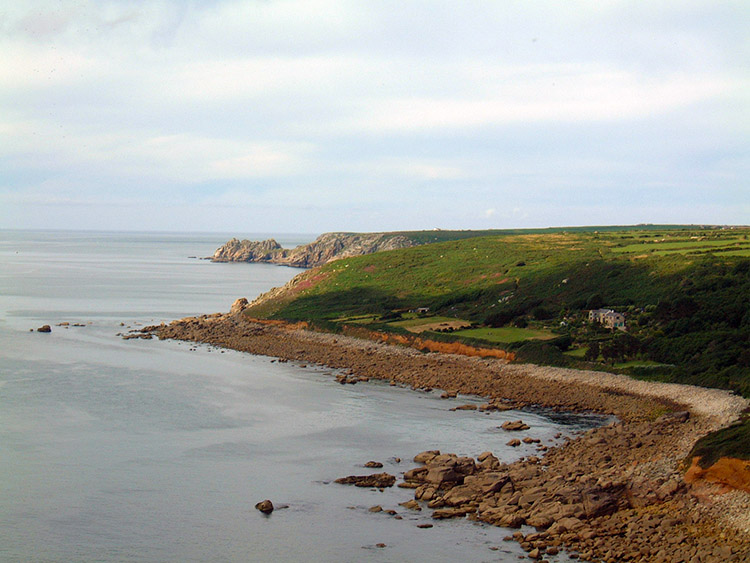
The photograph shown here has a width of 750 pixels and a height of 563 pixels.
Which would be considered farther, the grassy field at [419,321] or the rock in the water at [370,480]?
the grassy field at [419,321]

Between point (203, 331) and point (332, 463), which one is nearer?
point (332, 463)

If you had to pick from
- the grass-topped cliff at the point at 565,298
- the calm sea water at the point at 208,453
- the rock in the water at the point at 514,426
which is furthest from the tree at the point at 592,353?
the rock in the water at the point at 514,426

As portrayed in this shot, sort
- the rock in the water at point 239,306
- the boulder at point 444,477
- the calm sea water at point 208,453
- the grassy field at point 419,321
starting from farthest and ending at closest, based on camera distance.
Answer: the rock in the water at point 239,306, the grassy field at point 419,321, the boulder at point 444,477, the calm sea water at point 208,453

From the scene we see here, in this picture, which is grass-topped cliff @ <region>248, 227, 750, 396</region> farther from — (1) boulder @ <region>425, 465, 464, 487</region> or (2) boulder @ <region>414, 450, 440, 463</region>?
(1) boulder @ <region>425, 465, 464, 487</region>

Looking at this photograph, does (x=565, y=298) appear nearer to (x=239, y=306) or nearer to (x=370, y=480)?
(x=239, y=306)

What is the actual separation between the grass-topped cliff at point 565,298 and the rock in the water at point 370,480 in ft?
76.7

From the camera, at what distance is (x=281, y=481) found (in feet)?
106

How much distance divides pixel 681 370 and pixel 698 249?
134 feet

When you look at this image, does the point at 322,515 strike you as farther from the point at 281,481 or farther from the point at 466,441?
the point at 466,441

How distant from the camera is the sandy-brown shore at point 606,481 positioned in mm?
24047

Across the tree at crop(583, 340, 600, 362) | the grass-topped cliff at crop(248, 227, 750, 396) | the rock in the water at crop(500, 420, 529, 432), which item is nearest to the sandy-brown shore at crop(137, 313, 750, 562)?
the tree at crop(583, 340, 600, 362)

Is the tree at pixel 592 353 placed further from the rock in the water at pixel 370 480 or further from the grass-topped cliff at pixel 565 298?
the rock in the water at pixel 370 480

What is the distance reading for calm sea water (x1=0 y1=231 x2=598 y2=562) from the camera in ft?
84.4

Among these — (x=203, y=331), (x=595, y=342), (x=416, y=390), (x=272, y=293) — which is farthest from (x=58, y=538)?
(x=272, y=293)
